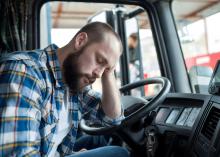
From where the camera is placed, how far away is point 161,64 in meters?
2.27

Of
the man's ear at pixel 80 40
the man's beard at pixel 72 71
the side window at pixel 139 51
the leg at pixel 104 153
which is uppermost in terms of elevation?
the side window at pixel 139 51

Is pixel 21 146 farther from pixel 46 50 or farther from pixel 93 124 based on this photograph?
pixel 93 124

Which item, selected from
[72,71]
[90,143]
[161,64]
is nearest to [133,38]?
[161,64]

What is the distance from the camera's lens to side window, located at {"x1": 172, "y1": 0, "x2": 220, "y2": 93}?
210cm

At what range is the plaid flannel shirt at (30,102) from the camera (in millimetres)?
1057

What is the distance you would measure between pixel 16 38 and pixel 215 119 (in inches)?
47.1

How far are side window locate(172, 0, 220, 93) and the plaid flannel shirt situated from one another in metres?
1.02

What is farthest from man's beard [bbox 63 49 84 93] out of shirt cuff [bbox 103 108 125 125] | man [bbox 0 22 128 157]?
shirt cuff [bbox 103 108 125 125]

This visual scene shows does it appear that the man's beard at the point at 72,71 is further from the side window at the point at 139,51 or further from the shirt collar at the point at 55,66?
the side window at the point at 139,51

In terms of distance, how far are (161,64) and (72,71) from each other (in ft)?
3.54

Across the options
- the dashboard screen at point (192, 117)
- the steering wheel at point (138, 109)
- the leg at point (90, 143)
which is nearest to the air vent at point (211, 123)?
the dashboard screen at point (192, 117)

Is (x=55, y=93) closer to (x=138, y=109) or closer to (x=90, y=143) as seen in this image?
(x=138, y=109)

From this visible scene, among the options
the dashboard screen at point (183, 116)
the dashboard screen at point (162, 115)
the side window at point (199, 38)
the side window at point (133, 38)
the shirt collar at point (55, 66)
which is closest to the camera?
the shirt collar at point (55, 66)

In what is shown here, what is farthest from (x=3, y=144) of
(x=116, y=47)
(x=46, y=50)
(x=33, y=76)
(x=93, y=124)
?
(x=93, y=124)
